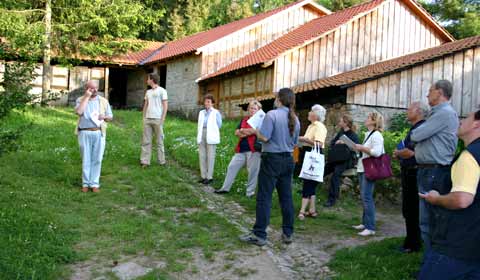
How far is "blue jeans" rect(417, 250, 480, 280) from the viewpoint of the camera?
10.4 ft

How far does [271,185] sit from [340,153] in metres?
2.86

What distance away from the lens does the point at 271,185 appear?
601 centimetres

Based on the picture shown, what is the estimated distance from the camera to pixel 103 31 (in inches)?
894

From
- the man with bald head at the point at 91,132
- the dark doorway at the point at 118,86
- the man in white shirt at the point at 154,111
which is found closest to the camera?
the man with bald head at the point at 91,132

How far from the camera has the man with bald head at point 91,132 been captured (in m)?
8.38

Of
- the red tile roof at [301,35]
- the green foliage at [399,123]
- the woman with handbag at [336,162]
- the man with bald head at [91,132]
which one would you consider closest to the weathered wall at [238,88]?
the red tile roof at [301,35]

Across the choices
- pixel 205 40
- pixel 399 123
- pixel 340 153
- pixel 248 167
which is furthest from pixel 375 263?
pixel 205 40

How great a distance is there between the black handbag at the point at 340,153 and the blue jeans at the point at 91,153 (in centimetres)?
388

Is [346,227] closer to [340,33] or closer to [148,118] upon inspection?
[148,118]

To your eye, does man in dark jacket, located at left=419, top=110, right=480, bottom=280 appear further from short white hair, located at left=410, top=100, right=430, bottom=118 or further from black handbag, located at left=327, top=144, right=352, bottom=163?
black handbag, located at left=327, top=144, right=352, bottom=163

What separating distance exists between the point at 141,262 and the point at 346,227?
322cm

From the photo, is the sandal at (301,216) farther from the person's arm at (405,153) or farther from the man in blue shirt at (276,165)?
the person's arm at (405,153)

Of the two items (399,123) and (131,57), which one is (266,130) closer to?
(399,123)

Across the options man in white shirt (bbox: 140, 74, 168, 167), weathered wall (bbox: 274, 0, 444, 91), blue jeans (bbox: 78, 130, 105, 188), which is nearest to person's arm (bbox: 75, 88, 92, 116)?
blue jeans (bbox: 78, 130, 105, 188)
